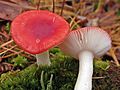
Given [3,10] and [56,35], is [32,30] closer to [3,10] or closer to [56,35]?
[56,35]

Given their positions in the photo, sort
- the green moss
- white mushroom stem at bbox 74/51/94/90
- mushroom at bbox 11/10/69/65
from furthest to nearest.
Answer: the green moss → white mushroom stem at bbox 74/51/94/90 → mushroom at bbox 11/10/69/65

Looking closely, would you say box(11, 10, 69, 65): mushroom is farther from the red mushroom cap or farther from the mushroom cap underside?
the mushroom cap underside

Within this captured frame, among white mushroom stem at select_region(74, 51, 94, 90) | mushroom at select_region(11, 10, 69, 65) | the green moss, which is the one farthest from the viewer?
the green moss

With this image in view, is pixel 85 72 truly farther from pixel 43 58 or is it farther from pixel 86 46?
pixel 43 58

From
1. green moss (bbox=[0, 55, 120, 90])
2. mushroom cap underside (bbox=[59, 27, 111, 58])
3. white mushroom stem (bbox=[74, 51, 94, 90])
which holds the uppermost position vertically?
mushroom cap underside (bbox=[59, 27, 111, 58])

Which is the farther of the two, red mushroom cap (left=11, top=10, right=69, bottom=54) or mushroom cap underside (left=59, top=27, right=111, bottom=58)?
mushroom cap underside (left=59, top=27, right=111, bottom=58)

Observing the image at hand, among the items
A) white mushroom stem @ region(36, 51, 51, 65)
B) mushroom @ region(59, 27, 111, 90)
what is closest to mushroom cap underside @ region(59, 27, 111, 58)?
mushroom @ region(59, 27, 111, 90)

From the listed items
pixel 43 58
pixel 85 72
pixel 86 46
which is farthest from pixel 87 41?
pixel 43 58

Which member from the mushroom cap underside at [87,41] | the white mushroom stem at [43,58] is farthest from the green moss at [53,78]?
the mushroom cap underside at [87,41]

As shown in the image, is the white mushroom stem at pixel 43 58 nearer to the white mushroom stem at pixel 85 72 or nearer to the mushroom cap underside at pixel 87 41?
the mushroom cap underside at pixel 87 41
